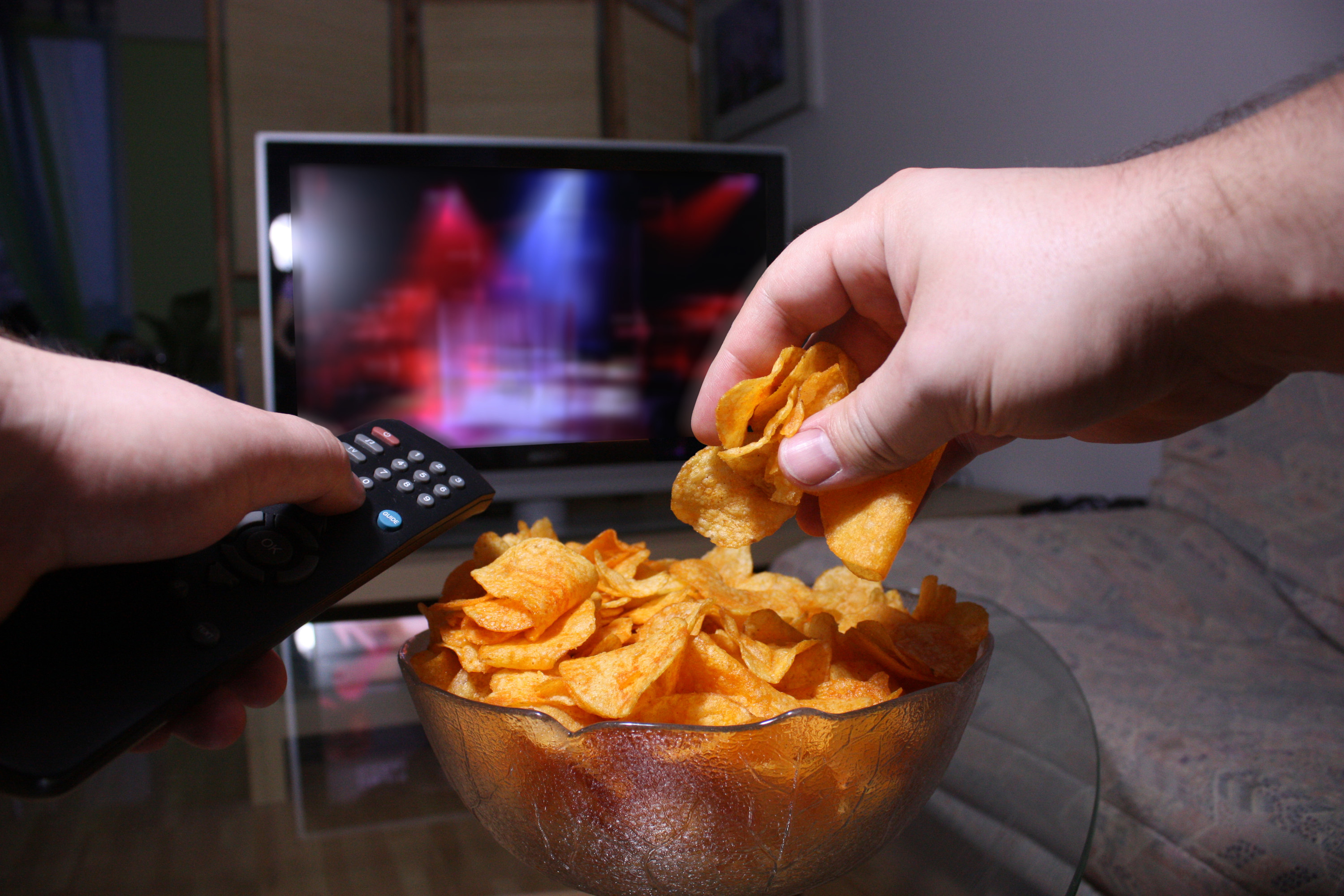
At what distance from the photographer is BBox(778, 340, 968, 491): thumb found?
380 millimetres

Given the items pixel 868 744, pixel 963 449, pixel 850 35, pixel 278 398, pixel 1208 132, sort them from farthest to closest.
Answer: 1. pixel 850 35
2. pixel 278 398
3. pixel 963 449
4. pixel 1208 132
5. pixel 868 744

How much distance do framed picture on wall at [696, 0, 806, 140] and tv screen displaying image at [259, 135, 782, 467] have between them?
3.75 ft

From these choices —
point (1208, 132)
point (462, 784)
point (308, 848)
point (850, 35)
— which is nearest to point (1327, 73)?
point (1208, 132)

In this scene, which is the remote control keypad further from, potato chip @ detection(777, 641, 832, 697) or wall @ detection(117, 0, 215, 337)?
wall @ detection(117, 0, 215, 337)

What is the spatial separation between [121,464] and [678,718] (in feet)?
0.95

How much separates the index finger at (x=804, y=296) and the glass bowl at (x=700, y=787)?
0.22m

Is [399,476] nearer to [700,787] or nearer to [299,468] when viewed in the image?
[299,468]

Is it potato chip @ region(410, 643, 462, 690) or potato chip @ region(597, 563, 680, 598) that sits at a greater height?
potato chip @ region(597, 563, 680, 598)

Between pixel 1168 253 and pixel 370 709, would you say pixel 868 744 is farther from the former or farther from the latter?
pixel 370 709

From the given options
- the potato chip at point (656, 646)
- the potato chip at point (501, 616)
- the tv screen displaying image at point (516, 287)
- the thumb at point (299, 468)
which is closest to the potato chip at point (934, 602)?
the potato chip at point (656, 646)

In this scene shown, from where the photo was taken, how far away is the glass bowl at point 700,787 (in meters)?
0.31

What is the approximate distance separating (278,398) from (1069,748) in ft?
4.25

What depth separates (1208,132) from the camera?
0.44 m

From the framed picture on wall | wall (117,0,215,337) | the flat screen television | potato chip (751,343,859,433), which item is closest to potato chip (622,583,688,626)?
potato chip (751,343,859,433)
